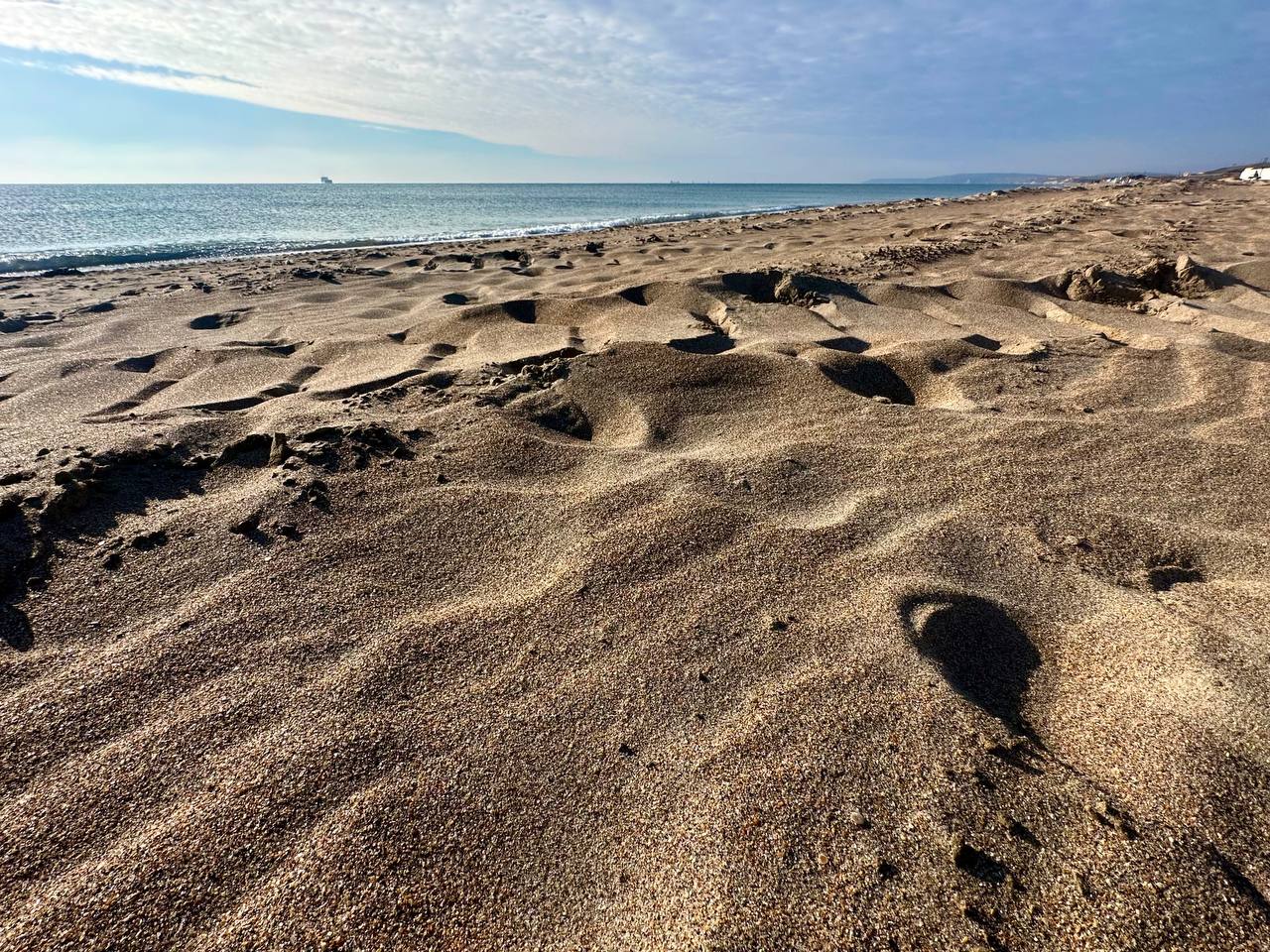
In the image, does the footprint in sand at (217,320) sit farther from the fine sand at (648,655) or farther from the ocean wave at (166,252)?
the ocean wave at (166,252)

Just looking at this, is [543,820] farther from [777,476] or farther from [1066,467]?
[1066,467]

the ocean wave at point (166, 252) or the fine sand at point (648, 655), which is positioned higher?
the ocean wave at point (166, 252)

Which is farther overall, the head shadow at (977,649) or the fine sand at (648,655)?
the head shadow at (977,649)

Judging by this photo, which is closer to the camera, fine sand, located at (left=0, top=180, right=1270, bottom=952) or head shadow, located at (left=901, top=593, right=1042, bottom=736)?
fine sand, located at (left=0, top=180, right=1270, bottom=952)

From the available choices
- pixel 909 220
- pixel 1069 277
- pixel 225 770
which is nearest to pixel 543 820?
pixel 225 770

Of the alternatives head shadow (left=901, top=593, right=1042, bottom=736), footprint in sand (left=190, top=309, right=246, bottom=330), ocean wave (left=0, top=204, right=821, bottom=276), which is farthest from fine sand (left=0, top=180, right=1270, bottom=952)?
ocean wave (left=0, top=204, right=821, bottom=276)

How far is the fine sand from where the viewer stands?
3.44ft

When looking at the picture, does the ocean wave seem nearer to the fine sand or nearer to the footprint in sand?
the footprint in sand

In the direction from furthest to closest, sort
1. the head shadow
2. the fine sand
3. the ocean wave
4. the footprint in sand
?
the ocean wave → the footprint in sand → the head shadow → the fine sand

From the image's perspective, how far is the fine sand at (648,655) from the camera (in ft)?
3.44

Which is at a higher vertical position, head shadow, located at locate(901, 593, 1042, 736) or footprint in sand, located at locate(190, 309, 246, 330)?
footprint in sand, located at locate(190, 309, 246, 330)

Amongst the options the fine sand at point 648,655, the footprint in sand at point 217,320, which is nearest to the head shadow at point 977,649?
the fine sand at point 648,655

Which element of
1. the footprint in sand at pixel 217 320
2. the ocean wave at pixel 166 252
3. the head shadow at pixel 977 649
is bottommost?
the head shadow at pixel 977 649

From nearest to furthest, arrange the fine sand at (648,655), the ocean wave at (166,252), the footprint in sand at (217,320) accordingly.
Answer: the fine sand at (648,655), the footprint in sand at (217,320), the ocean wave at (166,252)
